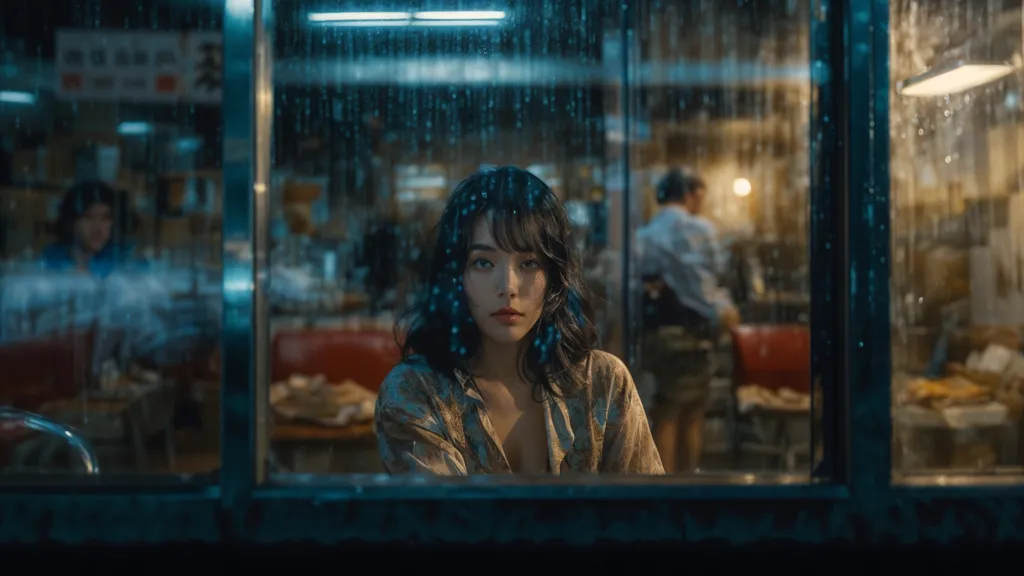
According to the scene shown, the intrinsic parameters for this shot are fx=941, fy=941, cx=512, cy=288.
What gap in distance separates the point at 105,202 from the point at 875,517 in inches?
79.5

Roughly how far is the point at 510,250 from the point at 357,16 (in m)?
0.47

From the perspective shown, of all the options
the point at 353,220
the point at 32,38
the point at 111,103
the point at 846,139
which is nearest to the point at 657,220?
the point at 353,220

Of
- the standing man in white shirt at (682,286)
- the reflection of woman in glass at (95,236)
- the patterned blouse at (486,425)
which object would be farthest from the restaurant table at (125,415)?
the standing man in white shirt at (682,286)

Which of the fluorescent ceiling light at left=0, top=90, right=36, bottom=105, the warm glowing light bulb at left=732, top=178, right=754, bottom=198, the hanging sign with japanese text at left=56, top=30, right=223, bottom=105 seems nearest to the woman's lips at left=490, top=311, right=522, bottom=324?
the fluorescent ceiling light at left=0, top=90, right=36, bottom=105

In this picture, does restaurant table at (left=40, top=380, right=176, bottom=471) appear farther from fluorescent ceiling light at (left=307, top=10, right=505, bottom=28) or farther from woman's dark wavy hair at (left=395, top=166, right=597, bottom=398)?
fluorescent ceiling light at (left=307, top=10, right=505, bottom=28)

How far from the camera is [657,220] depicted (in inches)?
182

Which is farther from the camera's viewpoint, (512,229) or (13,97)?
(512,229)

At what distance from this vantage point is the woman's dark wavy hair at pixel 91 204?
206cm

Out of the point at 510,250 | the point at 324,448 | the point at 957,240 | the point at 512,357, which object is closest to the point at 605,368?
the point at 512,357

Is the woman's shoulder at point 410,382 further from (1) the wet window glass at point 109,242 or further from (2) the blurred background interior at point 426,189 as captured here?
(1) the wet window glass at point 109,242

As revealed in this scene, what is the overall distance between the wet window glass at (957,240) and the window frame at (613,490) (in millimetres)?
36

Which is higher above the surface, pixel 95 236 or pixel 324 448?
pixel 95 236

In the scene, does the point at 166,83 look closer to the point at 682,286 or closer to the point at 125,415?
the point at 125,415

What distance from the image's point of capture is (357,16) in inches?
61.9
